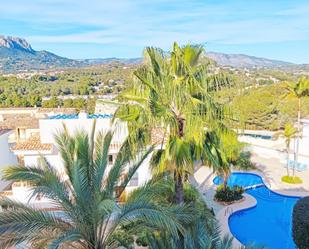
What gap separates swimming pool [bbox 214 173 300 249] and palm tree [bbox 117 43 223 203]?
6.62 meters

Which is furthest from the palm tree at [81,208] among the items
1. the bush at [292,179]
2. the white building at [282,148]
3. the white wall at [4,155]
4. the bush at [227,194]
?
the white building at [282,148]

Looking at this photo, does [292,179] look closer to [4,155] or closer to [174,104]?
[174,104]

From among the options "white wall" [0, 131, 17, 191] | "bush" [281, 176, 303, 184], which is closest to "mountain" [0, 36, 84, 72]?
"white wall" [0, 131, 17, 191]

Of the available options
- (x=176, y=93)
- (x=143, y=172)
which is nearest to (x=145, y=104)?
(x=176, y=93)

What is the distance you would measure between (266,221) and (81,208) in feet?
39.9

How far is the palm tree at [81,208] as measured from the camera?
24.9ft

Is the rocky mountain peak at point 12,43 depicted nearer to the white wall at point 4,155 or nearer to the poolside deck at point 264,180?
the white wall at point 4,155

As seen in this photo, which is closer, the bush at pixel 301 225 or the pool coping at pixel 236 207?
the bush at pixel 301 225

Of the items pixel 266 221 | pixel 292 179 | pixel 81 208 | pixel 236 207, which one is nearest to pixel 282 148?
pixel 292 179

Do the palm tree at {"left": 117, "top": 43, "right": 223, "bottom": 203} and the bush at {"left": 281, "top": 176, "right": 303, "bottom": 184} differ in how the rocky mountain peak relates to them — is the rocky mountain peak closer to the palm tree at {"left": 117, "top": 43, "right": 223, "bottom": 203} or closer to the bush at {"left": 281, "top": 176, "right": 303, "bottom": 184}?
the bush at {"left": 281, "top": 176, "right": 303, "bottom": 184}

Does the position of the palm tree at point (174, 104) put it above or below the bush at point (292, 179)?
above

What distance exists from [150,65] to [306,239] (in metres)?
7.67

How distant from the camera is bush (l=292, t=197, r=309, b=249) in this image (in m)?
11.2

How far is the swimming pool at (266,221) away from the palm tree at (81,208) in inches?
299
